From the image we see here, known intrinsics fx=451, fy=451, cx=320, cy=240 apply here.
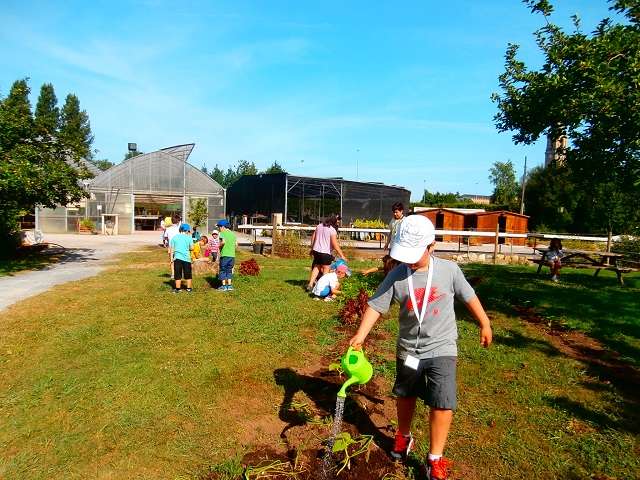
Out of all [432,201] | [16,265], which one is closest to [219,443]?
[16,265]

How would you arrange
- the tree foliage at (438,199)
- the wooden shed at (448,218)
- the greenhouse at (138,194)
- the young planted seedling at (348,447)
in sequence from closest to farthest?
1. the young planted seedling at (348,447)
2. the greenhouse at (138,194)
3. the wooden shed at (448,218)
4. the tree foliage at (438,199)

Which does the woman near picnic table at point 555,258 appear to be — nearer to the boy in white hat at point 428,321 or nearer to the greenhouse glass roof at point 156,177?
the boy in white hat at point 428,321

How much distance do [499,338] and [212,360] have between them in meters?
4.25

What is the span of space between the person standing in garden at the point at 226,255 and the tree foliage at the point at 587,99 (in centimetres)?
658

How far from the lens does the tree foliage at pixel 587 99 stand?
23.2 ft

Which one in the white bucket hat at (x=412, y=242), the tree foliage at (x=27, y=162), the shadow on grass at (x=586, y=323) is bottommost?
the shadow on grass at (x=586, y=323)

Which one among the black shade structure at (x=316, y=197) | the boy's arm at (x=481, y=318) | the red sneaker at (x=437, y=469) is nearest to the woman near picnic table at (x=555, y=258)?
the boy's arm at (x=481, y=318)

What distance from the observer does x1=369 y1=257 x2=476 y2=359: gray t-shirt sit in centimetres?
310

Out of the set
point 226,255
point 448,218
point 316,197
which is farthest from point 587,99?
point 316,197

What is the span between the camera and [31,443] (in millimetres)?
3719

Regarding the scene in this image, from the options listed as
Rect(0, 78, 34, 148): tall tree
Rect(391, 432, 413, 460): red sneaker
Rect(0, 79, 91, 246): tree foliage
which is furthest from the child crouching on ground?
Rect(0, 78, 34, 148): tall tree

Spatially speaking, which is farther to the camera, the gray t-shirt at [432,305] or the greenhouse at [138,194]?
the greenhouse at [138,194]

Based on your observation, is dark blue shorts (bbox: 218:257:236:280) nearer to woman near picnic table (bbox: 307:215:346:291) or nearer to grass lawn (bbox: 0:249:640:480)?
grass lawn (bbox: 0:249:640:480)

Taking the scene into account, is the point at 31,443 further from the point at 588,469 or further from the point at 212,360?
the point at 588,469
